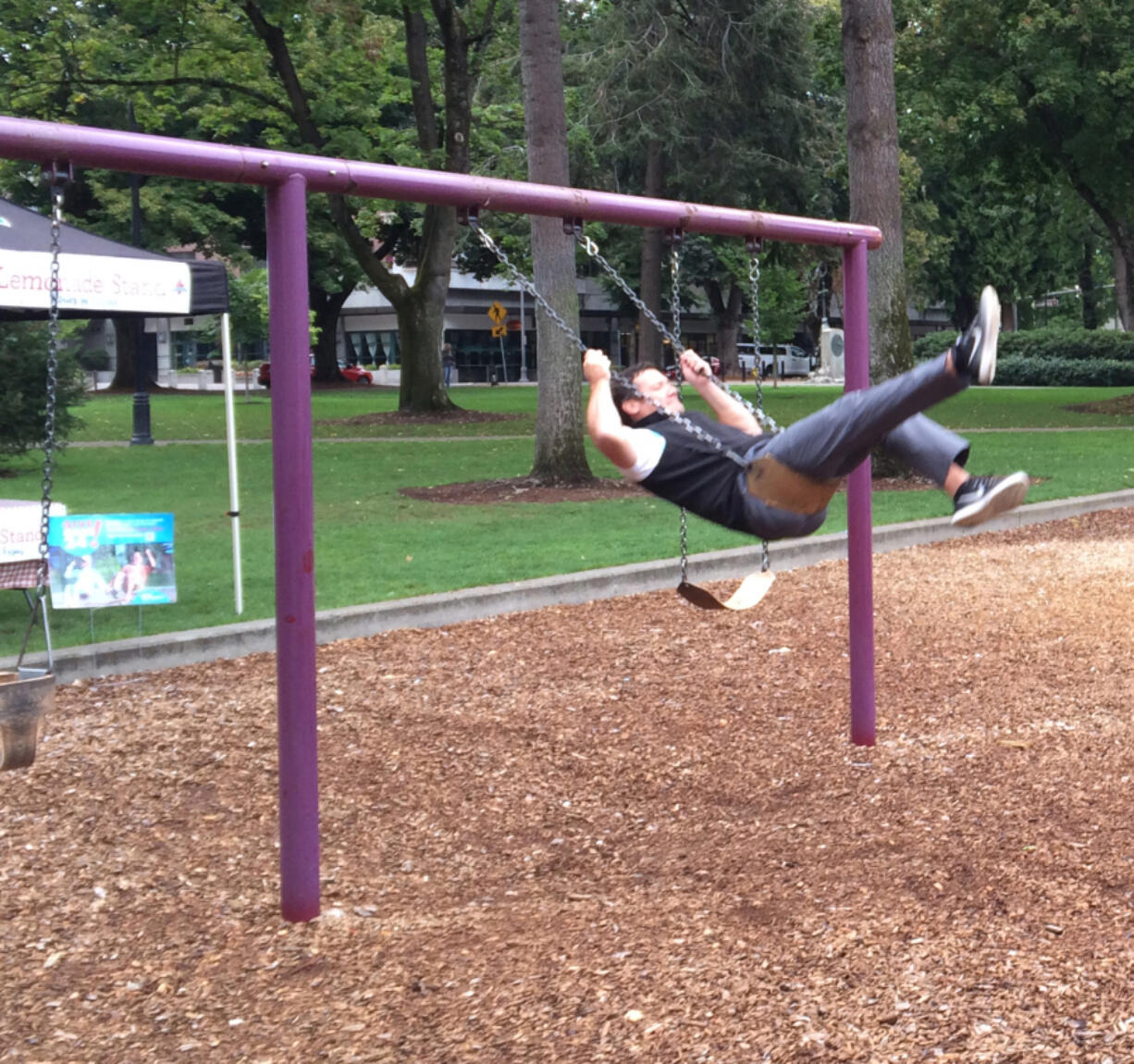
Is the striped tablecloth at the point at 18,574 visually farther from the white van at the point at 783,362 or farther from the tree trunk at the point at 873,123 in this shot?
the white van at the point at 783,362

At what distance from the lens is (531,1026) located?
3213mm

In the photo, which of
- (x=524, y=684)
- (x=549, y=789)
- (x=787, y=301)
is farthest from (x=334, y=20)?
(x=787, y=301)

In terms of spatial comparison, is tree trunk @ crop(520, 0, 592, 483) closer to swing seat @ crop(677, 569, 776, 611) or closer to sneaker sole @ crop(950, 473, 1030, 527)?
swing seat @ crop(677, 569, 776, 611)

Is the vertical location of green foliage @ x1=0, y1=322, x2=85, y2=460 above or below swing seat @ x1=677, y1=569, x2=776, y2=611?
above

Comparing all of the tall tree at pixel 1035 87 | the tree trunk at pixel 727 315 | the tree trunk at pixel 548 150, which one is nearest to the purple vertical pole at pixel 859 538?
the tree trunk at pixel 548 150

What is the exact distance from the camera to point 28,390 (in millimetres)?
15531

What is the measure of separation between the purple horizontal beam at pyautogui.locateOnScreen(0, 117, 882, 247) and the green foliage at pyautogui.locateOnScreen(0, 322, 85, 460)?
11445 millimetres

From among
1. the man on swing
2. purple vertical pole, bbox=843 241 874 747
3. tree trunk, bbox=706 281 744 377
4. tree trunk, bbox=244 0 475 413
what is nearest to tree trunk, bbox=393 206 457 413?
tree trunk, bbox=244 0 475 413

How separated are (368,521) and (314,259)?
31459mm

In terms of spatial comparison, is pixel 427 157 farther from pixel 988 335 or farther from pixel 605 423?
pixel 988 335

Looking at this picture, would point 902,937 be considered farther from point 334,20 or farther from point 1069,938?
point 334,20

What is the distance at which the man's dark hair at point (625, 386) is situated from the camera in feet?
15.8

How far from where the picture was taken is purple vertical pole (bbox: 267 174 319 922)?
396 cm

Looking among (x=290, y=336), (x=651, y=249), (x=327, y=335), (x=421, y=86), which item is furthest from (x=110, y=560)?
(x=327, y=335)
